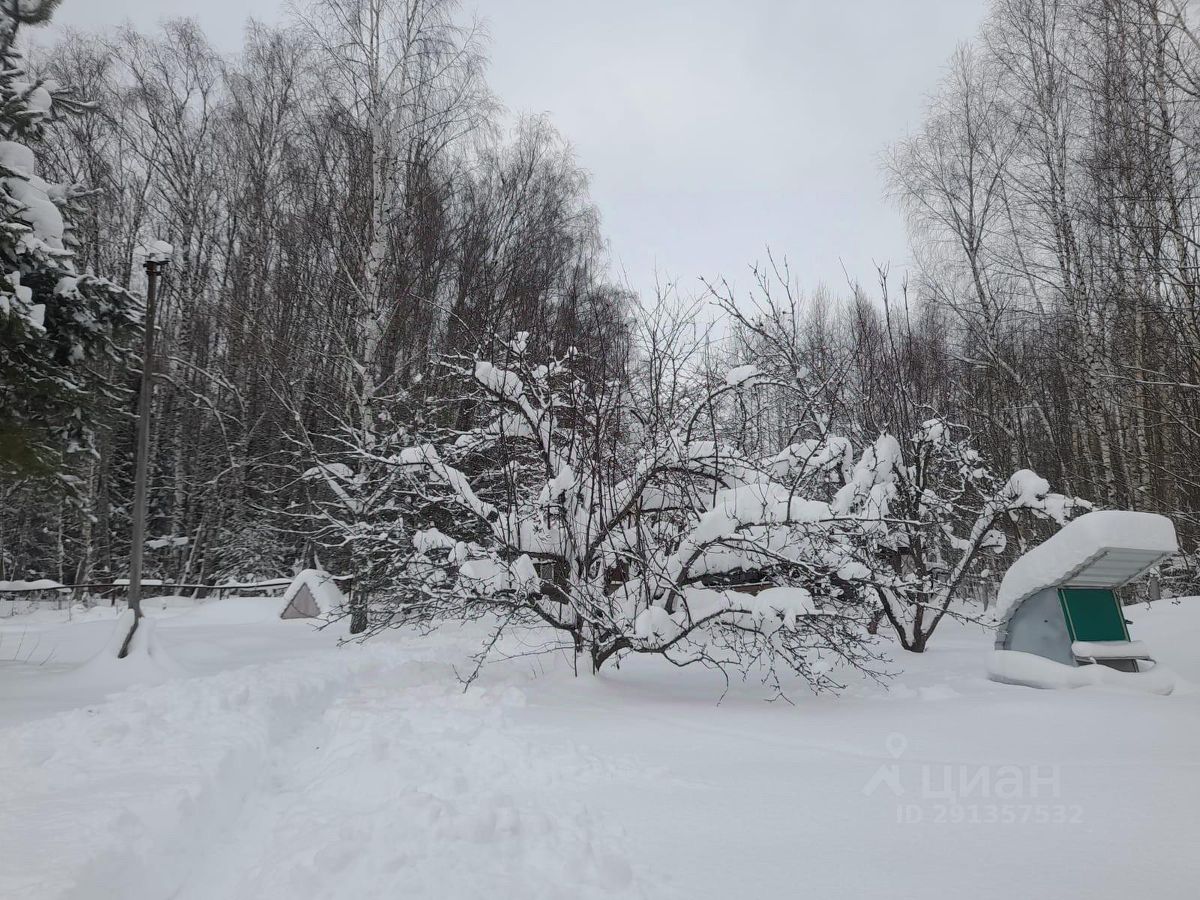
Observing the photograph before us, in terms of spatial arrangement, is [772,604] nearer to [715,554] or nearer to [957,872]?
[715,554]

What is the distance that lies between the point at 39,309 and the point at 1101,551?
27.9ft

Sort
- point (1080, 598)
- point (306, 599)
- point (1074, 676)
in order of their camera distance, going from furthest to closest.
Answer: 1. point (306, 599)
2. point (1080, 598)
3. point (1074, 676)

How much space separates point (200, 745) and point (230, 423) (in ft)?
60.4

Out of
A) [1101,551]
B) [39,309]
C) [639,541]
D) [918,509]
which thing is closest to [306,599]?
[39,309]

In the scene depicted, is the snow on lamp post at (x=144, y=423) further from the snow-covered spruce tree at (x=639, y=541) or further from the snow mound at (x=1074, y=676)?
the snow mound at (x=1074, y=676)

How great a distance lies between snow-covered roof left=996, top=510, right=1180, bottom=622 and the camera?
5.10m

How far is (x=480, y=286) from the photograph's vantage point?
54.2 feet

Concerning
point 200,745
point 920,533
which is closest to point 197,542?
point 200,745

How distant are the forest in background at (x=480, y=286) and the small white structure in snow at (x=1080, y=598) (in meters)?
1.28

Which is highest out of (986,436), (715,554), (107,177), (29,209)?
(107,177)

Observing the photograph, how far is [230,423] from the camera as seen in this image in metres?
20.0

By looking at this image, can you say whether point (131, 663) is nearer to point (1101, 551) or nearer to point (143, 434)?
point (143, 434)

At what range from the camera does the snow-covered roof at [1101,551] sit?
16.7 ft

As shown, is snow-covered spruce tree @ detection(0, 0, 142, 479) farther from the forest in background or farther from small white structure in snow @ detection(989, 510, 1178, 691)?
small white structure in snow @ detection(989, 510, 1178, 691)
